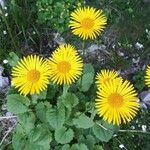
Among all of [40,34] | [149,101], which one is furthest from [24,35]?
A: [149,101]

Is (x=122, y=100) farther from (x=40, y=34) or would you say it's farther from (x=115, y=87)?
(x=40, y=34)

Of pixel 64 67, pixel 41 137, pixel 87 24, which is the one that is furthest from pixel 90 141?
pixel 87 24

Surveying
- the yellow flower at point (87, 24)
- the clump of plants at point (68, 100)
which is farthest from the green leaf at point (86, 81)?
the yellow flower at point (87, 24)

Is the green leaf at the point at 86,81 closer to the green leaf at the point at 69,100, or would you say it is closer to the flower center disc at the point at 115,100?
the green leaf at the point at 69,100

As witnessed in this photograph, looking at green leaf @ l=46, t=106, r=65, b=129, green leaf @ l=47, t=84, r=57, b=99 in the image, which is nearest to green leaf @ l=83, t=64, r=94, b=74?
green leaf @ l=47, t=84, r=57, b=99

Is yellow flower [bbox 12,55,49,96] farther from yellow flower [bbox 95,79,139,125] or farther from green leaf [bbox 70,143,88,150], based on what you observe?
green leaf [bbox 70,143,88,150]
